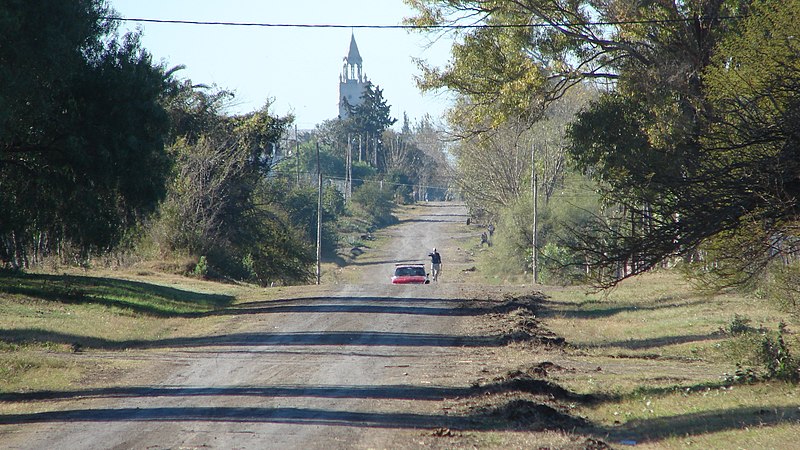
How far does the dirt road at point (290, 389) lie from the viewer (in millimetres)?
10727

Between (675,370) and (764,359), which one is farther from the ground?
(764,359)

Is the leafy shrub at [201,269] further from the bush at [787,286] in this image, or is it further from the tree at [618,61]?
the bush at [787,286]

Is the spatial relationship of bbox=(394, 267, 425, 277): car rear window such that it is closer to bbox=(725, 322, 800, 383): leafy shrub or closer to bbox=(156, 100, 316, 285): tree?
bbox=(156, 100, 316, 285): tree

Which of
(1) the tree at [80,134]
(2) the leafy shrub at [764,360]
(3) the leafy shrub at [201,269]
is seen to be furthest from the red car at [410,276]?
(2) the leafy shrub at [764,360]

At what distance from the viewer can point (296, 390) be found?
1398 cm

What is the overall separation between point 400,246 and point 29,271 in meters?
56.8

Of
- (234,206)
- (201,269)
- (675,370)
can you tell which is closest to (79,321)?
(675,370)

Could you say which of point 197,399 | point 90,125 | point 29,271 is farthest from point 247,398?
point 29,271

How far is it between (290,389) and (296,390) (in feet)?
0.40

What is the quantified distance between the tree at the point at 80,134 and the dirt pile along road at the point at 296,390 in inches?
180

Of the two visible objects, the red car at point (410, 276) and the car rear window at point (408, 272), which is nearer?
the red car at point (410, 276)

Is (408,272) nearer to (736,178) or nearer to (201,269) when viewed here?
(201,269)

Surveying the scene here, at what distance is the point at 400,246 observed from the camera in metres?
86.2

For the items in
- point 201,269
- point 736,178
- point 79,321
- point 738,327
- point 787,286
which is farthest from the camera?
point 201,269
